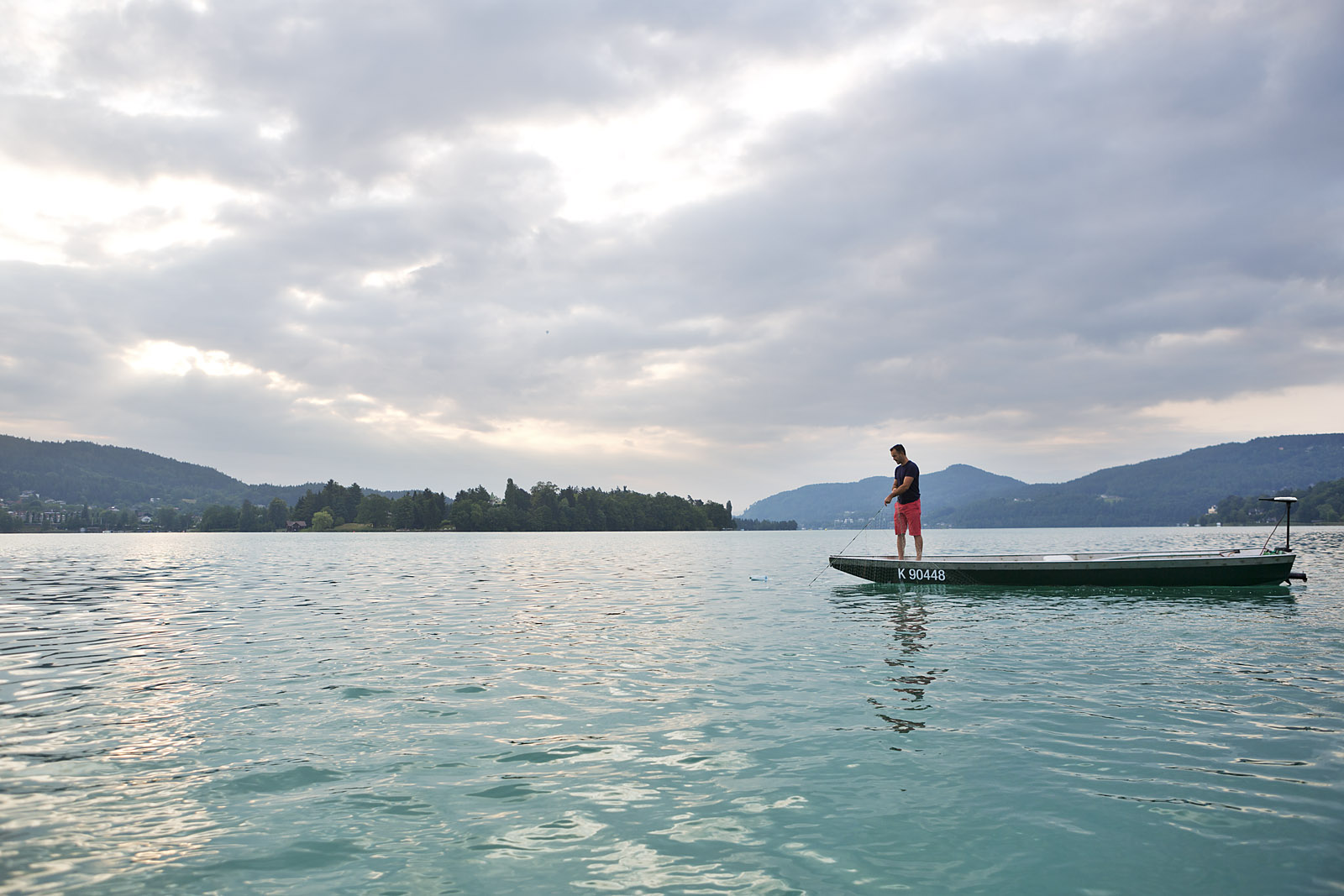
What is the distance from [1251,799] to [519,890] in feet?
21.3

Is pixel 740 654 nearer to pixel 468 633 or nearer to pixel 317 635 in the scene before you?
pixel 468 633

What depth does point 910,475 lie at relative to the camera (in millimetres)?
25281

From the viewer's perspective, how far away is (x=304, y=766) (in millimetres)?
8008

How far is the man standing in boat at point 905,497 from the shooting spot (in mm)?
25094

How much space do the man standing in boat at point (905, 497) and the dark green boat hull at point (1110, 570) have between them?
90cm

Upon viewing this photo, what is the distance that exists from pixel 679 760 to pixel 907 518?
2072 centimetres

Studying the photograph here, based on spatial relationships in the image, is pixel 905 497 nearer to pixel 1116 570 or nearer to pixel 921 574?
pixel 921 574

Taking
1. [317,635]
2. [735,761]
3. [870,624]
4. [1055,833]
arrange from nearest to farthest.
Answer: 1. [1055,833]
2. [735,761]
3. [317,635]
4. [870,624]

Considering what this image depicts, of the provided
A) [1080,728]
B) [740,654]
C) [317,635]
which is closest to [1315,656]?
[1080,728]

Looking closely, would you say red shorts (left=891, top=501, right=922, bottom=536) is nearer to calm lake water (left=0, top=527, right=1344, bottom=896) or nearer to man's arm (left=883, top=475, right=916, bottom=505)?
man's arm (left=883, top=475, right=916, bottom=505)

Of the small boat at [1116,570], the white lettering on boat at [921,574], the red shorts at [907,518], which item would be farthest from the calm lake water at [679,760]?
the white lettering on boat at [921,574]

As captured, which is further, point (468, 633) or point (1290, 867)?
point (468, 633)

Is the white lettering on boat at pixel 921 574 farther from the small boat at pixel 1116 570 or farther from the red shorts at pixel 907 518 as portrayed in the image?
the red shorts at pixel 907 518

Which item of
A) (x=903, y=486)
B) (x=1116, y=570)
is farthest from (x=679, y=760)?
(x=1116, y=570)
